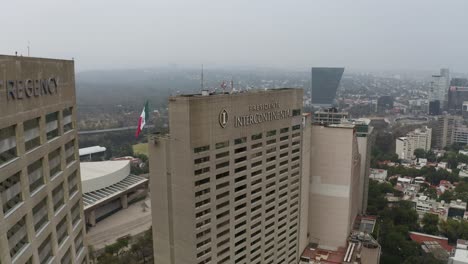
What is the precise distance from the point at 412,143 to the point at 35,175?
451ft

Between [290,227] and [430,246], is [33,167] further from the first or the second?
[430,246]

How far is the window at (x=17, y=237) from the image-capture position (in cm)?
1541

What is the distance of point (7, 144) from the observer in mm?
14953

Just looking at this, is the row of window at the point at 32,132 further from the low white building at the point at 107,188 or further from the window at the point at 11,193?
the low white building at the point at 107,188

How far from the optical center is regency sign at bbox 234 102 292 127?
37000mm

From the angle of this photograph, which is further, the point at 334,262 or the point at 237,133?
the point at 334,262

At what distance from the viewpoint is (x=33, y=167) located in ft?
56.4

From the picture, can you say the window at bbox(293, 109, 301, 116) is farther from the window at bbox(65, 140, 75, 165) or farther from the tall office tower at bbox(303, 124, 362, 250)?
the window at bbox(65, 140, 75, 165)

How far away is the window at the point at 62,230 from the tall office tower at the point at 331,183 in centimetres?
3973

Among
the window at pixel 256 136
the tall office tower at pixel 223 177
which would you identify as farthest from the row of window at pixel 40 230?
the window at pixel 256 136

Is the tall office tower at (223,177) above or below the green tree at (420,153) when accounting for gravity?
above

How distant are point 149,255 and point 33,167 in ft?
154

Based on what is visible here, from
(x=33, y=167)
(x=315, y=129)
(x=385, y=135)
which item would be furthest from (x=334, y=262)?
(x=385, y=135)

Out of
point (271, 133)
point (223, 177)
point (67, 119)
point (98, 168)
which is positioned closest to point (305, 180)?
point (271, 133)
